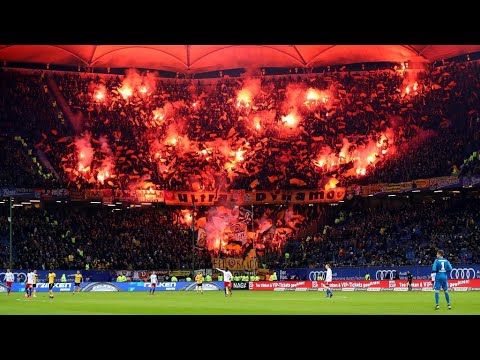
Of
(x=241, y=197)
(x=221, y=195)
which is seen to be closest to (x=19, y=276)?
(x=221, y=195)

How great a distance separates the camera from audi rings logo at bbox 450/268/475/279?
4875 cm

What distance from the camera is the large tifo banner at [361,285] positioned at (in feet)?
157

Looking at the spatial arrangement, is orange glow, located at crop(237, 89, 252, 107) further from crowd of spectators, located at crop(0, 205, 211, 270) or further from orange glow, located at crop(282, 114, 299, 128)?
crowd of spectators, located at crop(0, 205, 211, 270)

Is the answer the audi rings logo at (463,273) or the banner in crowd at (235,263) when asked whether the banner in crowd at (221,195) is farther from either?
the audi rings logo at (463,273)

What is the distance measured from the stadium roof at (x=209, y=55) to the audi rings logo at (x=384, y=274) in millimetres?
21307

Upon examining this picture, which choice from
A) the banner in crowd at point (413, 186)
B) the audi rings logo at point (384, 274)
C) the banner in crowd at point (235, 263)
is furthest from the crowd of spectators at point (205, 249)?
the audi rings logo at point (384, 274)

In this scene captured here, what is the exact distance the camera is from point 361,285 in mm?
52219

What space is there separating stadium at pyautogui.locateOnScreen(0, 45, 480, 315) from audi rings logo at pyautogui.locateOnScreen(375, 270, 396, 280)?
16.2 ft

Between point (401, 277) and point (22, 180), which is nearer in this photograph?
point (401, 277)

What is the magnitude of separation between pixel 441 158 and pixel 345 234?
952 centimetres

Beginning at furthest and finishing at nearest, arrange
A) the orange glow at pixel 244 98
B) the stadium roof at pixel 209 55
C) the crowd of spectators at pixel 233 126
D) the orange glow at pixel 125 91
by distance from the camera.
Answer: the orange glow at pixel 244 98
the orange glow at pixel 125 91
the crowd of spectators at pixel 233 126
the stadium roof at pixel 209 55

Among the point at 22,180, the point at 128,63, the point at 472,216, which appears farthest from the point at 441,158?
the point at 22,180
